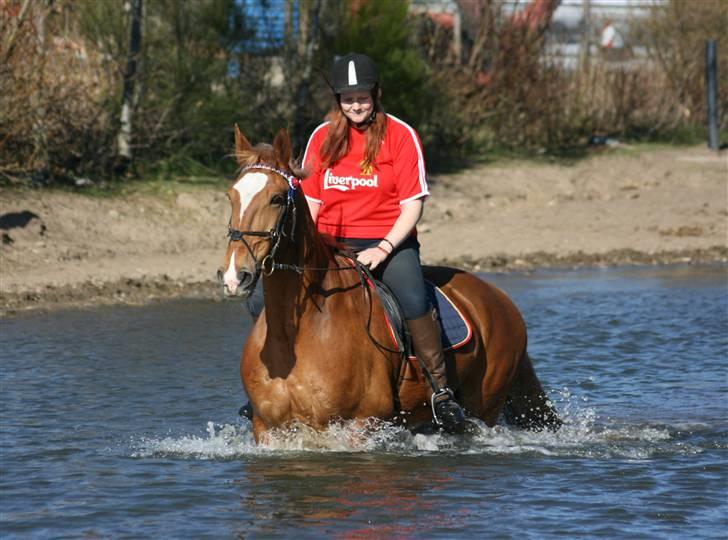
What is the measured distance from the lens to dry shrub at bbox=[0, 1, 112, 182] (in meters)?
16.0

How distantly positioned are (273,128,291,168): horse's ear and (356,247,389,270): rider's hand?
779 millimetres

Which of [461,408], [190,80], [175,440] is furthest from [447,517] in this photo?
[190,80]

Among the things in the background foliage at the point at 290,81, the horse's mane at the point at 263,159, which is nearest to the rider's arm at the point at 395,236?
the horse's mane at the point at 263,159

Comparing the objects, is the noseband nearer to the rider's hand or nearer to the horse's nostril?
the horse's nostril

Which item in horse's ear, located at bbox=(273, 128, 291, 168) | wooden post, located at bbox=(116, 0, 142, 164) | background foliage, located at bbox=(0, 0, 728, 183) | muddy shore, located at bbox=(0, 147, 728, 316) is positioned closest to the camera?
horse's ear, located at bbox=(273, 128, 291, 168)

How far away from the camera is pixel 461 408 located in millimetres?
7711

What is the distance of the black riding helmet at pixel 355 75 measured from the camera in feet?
23.5

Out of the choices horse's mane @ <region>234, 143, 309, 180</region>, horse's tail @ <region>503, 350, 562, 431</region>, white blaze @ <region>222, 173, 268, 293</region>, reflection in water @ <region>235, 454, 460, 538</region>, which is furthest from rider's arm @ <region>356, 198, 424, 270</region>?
horse's tail @ <region>503, 350, 562, 431</region>

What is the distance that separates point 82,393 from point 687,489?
4714 millimetres

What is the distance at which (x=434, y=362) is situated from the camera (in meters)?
7.37

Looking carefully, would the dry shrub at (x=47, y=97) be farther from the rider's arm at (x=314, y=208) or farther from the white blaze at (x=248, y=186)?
the white blaze at (x=248, y=186)

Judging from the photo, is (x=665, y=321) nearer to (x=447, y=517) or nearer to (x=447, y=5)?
(x=447, y=517)

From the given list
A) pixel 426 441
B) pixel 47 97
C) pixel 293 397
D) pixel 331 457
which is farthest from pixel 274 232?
pixel 47 97

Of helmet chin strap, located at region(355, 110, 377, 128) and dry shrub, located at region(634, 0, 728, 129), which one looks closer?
helmet chin strap, located at region(355, 110, 377, 128)
